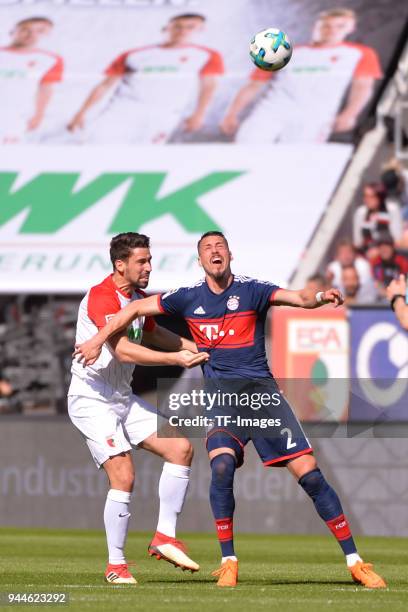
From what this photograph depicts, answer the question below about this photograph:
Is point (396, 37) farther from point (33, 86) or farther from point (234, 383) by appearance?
point (234, 383)

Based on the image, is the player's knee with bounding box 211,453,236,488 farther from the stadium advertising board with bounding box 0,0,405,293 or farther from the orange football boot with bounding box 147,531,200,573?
the stadium advertising board with bounding box 0,0,405,293

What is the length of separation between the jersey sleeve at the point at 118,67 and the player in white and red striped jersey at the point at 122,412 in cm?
1289

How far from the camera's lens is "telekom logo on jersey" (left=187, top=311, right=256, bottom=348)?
912cm

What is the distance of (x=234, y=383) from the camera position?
9094mm

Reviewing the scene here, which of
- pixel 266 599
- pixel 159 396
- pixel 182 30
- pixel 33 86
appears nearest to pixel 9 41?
pixel 33 86

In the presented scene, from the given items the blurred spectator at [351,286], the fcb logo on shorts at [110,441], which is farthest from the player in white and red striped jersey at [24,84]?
the fcb logo on shorts at [110,441]

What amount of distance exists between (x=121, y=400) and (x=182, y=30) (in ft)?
45.2

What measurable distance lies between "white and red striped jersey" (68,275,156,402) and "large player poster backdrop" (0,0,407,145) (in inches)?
483

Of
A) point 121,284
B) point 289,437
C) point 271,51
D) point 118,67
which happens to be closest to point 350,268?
point 271,51

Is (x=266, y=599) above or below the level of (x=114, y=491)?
below

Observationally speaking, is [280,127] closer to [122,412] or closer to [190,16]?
[190,16]

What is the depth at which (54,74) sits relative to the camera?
73.0ft

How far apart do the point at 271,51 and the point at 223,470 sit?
284 inches

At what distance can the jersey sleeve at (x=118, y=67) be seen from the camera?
22.2 m
